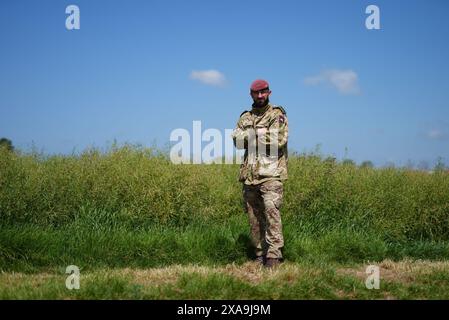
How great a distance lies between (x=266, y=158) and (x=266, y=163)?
0.26 ft

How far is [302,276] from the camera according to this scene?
248 inches

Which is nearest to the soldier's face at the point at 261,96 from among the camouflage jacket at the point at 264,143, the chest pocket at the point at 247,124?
the camouflage jacket at the point at 264,143

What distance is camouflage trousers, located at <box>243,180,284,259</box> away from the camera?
7047mm

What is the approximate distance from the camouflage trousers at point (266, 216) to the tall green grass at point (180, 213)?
516 mm

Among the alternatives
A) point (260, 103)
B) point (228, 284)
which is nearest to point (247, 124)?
point (260, 103)

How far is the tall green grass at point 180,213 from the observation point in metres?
7.63

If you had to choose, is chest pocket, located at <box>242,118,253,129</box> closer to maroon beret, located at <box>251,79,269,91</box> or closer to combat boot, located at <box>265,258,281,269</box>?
maroon beret, located at <box>251,79,269,91</box>

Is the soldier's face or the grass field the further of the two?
the soldier's face

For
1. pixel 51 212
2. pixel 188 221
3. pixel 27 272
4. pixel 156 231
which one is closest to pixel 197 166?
pixel 188 221

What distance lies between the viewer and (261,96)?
711 cm

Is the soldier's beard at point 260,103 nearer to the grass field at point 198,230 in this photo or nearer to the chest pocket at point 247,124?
the chest pocket at point 247,124

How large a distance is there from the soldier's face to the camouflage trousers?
3.86 feet

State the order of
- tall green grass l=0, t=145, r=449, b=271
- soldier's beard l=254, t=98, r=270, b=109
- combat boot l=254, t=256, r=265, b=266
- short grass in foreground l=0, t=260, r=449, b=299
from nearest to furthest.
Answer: short grass in foreground l=0, t=260, r=449, b=299, soldier's beard l=254, t=98, r=270, b=109, combat boot l=254, t=256, r=265, b=266, tall green grass l=0, t=145, r=449, b=271

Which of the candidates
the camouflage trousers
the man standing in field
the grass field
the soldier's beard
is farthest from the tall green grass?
the soldier's beard
